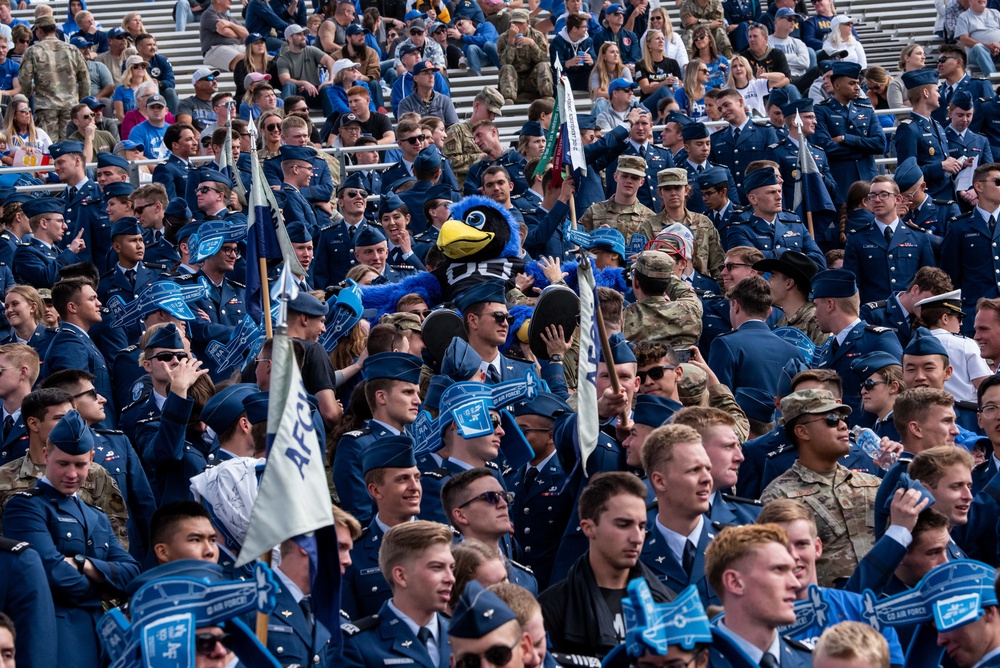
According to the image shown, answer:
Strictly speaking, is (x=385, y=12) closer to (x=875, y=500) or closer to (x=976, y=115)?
(x=976, y=115)

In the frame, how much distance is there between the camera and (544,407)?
8891mm

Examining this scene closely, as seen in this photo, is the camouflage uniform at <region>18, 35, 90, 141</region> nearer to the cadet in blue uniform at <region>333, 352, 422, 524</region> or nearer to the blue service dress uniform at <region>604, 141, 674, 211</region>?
the blue service dress uniform at <region>604, 141, 674, 211</region>

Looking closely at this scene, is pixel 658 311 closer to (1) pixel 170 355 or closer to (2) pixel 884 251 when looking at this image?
(1) pixel 170 355

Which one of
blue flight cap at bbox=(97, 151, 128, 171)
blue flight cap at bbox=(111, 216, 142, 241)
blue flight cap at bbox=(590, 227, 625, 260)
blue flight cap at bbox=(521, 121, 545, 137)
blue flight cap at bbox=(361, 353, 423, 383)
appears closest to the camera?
blue flight cap at bbox=(361, 353, 423, 383)

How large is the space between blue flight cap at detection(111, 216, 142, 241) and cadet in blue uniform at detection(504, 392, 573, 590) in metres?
5.48

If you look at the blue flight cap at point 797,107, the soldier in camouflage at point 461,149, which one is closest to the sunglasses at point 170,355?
the soldier in camouflage at point 461,149

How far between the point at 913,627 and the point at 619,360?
2.44 metres

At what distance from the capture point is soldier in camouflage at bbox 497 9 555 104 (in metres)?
20.1

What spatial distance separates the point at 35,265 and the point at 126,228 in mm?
1297

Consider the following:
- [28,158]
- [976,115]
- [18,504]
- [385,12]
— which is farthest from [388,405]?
[385,12]

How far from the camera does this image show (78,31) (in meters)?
21.8

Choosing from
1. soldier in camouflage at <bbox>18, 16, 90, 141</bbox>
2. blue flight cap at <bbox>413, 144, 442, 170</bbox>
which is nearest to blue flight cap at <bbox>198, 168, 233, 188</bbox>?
blue flight cap at <bbox>413, 144, 442, 170</bbox>

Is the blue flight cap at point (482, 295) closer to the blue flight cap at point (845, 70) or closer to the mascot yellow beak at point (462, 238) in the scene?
the mascot yellow beak at point (462, 238)

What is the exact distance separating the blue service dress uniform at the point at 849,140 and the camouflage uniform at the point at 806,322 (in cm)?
494
